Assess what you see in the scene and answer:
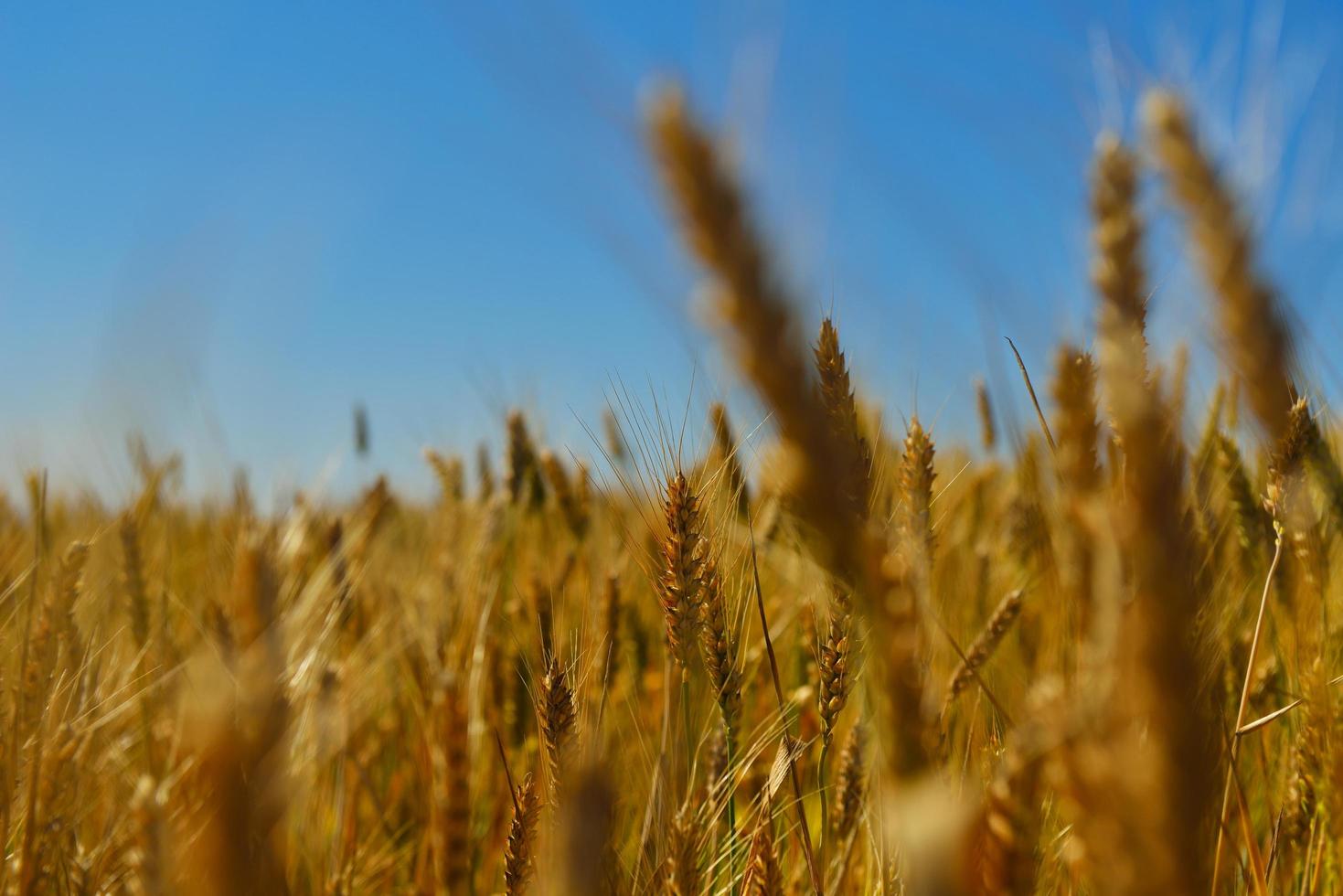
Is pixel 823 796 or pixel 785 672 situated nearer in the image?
pixel 823 796

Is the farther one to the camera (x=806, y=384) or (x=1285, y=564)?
(x=1285, y=564)

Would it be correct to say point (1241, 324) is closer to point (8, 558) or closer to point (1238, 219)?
point (1238, 219)

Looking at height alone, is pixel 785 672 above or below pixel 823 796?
above

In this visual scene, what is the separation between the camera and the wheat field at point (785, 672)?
1.57 feet

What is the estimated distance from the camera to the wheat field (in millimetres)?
478

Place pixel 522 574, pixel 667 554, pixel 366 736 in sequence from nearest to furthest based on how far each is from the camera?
pixel 667 554, pixel 366 736, pixel 522 574

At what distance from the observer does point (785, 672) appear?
2.15 meters

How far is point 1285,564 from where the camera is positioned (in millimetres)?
1860

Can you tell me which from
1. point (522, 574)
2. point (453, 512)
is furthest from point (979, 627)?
point (453, 512)

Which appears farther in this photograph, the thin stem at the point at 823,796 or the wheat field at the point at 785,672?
the thin stem at the point at 823,796

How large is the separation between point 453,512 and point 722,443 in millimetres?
1934

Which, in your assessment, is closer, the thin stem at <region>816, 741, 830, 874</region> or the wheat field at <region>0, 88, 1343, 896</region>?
the wheat field at <region>0, 88, 1343, 896</region>

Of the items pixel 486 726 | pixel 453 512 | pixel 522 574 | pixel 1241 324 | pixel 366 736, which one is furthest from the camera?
pixel 453 512

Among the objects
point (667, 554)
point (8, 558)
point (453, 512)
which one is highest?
point (453, 512)
